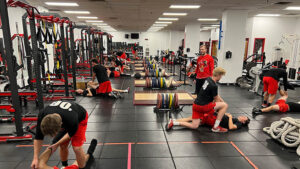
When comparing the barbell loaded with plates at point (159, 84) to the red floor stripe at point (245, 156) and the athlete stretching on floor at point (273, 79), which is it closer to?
the athlete stretching on floor at point (273, 79)

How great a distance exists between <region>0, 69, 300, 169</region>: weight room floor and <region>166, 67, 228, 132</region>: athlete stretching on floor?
0.14 meters

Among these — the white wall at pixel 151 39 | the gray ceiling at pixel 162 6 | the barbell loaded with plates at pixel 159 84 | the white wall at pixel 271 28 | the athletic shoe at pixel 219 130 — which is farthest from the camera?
the white wall at pixel 151 39

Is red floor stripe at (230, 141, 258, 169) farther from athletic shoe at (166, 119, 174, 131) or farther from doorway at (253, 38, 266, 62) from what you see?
doorway at (253, 38, 266, 62)

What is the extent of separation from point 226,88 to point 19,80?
775 cm

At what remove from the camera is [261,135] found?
3736mm

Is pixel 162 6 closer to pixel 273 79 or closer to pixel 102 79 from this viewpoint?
pixel 102 79

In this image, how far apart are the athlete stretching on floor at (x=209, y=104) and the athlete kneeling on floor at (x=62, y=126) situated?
6.17ft

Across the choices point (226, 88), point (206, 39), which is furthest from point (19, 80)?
point (206, 39)

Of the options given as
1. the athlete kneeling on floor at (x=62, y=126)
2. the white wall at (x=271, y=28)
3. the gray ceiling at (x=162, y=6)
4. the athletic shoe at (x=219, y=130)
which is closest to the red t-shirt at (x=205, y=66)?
the athletic shoe at (x=219, y=130)

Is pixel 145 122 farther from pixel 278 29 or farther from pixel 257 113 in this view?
pixel 278 29

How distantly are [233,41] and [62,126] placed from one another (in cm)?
741

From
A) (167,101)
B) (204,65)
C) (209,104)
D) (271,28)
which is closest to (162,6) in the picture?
(204,65)

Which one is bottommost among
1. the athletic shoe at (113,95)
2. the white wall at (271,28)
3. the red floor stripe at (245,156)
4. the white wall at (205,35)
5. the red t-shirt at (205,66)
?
the red floor stripe at (245,156)

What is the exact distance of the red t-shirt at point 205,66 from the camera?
5004mm
